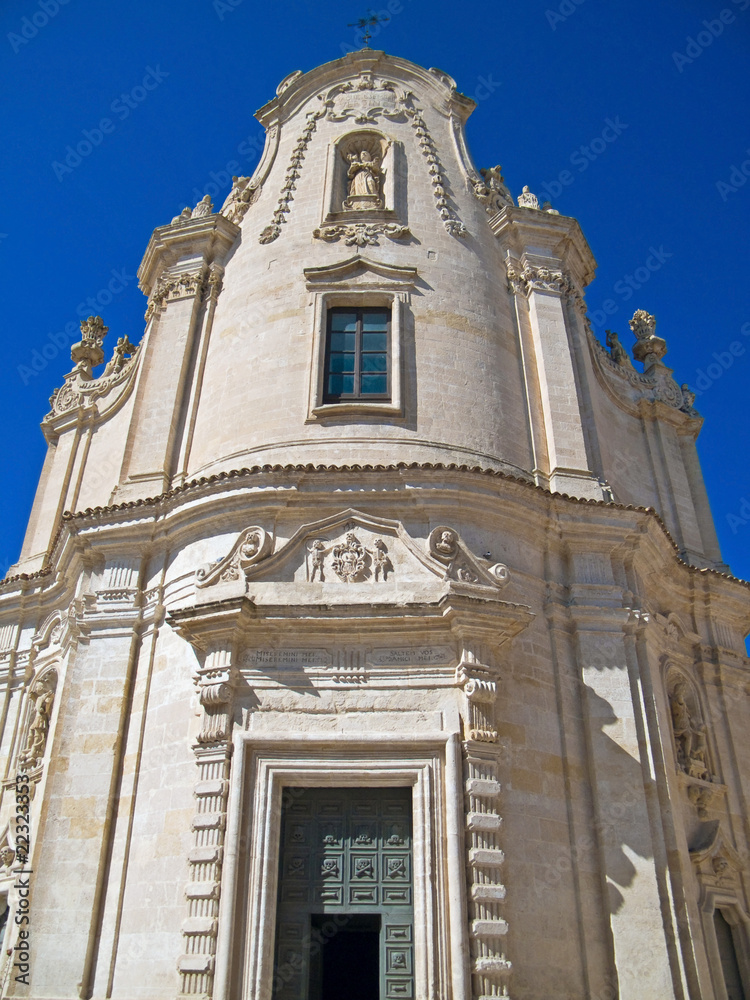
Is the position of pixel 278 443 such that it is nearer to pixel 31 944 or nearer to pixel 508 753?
pixel 508 753

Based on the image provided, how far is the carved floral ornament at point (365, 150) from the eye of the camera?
17.1 m

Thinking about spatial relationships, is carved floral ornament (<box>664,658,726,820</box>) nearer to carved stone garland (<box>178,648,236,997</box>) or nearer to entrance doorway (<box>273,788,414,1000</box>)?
entrance doorway (<box>273,788,414,1000</box>)

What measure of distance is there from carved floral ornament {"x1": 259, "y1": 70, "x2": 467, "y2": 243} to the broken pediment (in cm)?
652

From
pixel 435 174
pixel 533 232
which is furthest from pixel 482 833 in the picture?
pixel 435 174

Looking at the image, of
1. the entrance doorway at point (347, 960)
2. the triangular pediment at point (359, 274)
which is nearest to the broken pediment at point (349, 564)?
the entrance doorway at point (347, 960)

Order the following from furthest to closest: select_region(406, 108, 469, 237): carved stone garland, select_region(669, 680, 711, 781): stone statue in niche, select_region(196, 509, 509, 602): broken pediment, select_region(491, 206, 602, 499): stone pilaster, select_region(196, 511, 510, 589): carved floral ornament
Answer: select_region(406, 108, 469, 237): carved stone garland
select_region(491, 206, 602, 499): stone pilaster
select_region(669, 680, 711, 781): stone statue in niche
select_region(196, 511, 510, 589): carved floral ornament
select_region(196, 509, 509, 602): broken pediment

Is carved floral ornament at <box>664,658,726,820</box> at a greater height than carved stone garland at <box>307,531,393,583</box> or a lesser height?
lesser

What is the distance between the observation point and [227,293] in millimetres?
16656

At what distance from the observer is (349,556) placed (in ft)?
40.2

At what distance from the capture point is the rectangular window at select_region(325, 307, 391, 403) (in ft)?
48.2

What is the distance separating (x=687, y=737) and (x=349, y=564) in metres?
5.92

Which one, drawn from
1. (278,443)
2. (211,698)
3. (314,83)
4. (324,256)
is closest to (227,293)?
(324,256)

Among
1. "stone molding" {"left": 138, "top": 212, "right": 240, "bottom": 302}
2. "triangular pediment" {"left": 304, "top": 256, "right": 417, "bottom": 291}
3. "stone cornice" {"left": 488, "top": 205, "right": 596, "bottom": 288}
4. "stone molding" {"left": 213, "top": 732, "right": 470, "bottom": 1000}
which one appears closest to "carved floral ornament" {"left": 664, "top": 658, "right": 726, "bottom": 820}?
"stone molding" {"left": 213, "top": 732, "right": 470, "bottom": 1000}

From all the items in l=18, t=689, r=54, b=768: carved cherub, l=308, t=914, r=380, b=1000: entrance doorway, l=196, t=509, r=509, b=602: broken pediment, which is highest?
l=196, t=509, r=509, b=602: broken pediment
